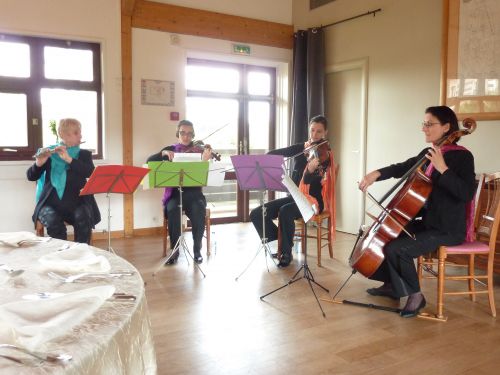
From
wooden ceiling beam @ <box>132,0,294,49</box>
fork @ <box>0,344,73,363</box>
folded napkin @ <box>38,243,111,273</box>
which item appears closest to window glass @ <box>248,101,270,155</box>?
wooden ceiling beam @ <box>132,0,294,49</box>

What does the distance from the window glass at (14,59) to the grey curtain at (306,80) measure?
110 inches

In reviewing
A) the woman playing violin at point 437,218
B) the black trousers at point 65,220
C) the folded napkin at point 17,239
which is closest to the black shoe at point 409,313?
the woman playing violin at point 437,218

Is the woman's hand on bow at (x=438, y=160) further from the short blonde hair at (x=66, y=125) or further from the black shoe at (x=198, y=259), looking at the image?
the short blonde hair at (x=66, y=125)

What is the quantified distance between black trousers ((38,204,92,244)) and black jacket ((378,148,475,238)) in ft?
7.64

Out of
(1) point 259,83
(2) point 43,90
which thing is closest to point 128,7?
(2) point 43,90

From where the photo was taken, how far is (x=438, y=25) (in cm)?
412

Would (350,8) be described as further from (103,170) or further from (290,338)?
(290,338)

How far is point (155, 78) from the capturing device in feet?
16.1

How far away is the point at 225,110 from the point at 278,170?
2751 millimetres

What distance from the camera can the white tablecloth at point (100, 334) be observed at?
2.44 feet

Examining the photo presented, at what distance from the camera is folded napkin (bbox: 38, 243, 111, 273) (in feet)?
3.97

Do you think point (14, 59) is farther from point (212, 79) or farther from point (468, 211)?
point (468, 211)

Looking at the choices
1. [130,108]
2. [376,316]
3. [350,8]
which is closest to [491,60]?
[350,8]

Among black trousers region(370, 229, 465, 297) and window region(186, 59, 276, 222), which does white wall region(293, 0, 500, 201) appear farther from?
black trousers region(370, 229, 465, 297)
